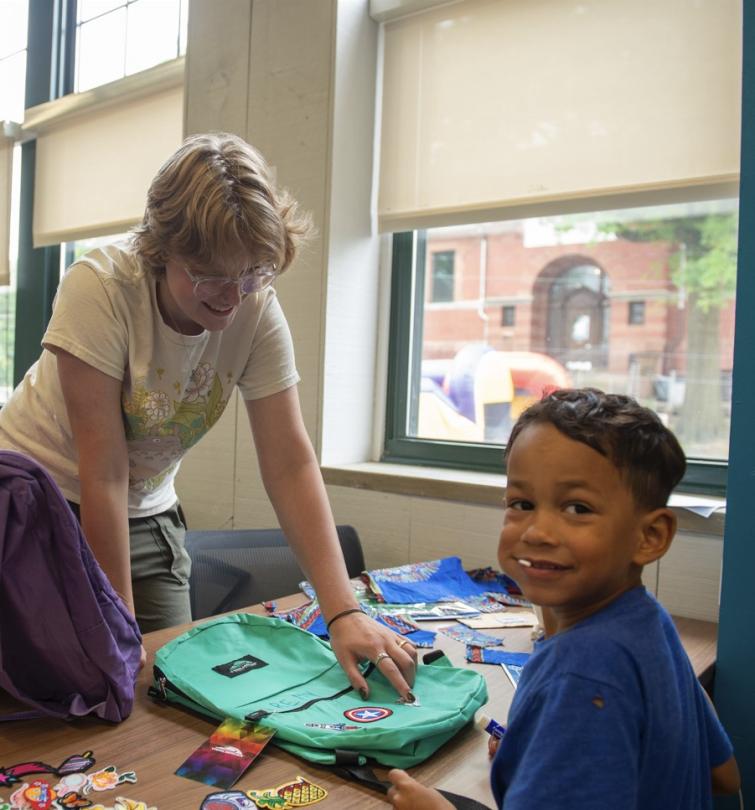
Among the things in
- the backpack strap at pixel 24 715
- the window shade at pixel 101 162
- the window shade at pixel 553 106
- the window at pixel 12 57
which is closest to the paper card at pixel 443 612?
the backpack strap at pixel 24 715

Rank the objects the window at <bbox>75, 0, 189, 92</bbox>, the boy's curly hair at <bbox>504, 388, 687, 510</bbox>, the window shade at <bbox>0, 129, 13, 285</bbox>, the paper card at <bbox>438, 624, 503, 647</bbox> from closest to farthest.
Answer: the boy's curly hair at <bbox>504, 388, 687, 510</bbox> → the paper card at <bbox>438, 624, 503, 647</bbox> → the window at <bbox>75, 0, 189, 92</bbox> → the window shade at <bbox>0, 129, 13, 285</bbox>

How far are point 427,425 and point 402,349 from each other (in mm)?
281

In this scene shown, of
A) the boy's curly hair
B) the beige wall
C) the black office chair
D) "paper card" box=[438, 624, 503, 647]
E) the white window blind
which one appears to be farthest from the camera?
the white window blind

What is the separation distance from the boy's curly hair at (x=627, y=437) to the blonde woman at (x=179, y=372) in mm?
529

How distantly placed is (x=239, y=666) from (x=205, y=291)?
59 centimetres

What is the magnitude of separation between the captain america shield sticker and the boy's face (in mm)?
393

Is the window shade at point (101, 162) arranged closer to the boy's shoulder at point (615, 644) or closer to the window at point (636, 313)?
the window at point (636, 313)

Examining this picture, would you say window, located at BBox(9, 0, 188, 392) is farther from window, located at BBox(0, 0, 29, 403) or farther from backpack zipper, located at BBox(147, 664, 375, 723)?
backpack zipper, located at BBox(147, 664, 375, 723)

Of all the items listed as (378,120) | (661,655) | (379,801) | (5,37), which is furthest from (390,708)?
(5,37)

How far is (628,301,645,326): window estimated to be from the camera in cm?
230

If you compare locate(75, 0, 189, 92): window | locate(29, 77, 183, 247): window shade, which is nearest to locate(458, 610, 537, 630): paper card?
locate(29, 77, 183, 247): window shade

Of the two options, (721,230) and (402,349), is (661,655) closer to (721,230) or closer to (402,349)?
(721,230)

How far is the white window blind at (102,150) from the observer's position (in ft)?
11.2

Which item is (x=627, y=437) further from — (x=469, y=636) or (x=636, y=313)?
(x=636, y=313)
